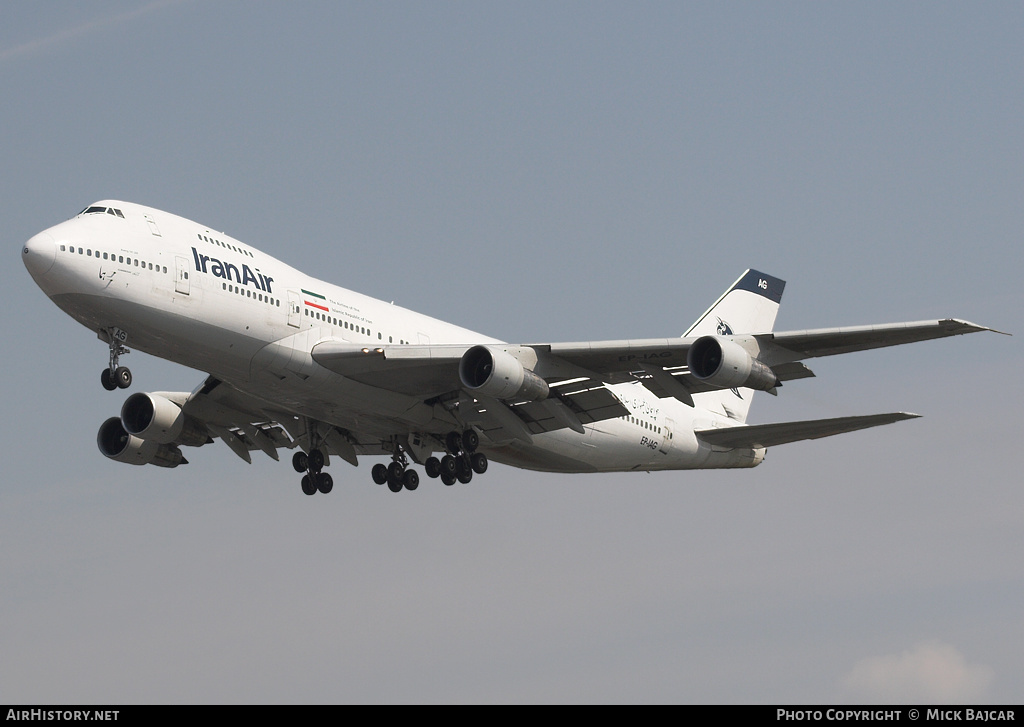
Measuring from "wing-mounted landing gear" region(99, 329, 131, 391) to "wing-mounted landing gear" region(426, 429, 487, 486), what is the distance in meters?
9.80

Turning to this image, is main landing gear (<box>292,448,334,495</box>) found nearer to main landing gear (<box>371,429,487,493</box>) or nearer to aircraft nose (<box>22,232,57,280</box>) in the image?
main landing gear (<box>371,429,487,493</box>)

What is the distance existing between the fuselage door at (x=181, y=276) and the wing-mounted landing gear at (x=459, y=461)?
30.7 ft

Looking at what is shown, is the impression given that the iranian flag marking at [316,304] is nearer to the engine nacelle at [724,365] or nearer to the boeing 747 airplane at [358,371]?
the boeing 747 airplane at [358,371]

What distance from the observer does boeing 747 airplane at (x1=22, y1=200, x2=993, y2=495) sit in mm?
30203

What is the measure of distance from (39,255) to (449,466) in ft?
42.3

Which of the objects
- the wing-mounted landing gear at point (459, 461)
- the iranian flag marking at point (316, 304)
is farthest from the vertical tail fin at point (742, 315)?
the iranian flag marking at point (316, 304)

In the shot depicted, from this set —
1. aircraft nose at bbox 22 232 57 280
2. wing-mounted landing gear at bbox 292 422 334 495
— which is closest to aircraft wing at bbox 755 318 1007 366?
wing-mounted landing gear at bbox 292 422 334 495

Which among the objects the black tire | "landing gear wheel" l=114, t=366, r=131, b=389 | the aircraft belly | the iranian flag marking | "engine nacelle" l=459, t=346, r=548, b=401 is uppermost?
the iranian flag marking

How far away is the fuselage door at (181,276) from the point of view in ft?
99.7

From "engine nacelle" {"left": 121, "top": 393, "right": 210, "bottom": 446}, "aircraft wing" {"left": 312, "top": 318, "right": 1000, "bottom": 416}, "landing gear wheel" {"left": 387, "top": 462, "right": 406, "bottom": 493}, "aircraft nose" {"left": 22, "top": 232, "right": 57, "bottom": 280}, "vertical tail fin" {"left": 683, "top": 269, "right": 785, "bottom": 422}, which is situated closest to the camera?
"aircraft nose" {"left": 22, "top": 232, "right": 57, "bottom": 280}
